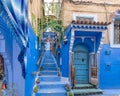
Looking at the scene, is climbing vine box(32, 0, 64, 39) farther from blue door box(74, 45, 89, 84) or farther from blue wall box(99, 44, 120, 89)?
blue wall box(99, 44, 120, 89)

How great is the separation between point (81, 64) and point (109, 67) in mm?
1627

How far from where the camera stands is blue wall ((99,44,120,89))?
1309cm

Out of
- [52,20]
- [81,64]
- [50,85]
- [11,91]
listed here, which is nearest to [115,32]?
[81,64]

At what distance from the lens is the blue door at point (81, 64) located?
42.9ft

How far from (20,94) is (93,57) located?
812 cm

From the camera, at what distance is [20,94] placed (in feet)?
16.9

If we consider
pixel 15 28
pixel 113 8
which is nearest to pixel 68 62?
pixel 113 8

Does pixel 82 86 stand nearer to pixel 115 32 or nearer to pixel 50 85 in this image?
pixel 50 85

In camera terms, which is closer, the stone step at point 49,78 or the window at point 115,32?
the stone step at point 49,78

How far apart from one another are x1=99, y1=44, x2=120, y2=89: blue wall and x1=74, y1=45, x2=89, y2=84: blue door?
2.63 ft

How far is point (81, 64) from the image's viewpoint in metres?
13.2

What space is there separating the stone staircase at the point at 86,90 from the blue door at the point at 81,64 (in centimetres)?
74

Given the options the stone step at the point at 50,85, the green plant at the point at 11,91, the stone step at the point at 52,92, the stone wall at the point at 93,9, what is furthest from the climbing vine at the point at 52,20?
the green plant at the point at 11,91

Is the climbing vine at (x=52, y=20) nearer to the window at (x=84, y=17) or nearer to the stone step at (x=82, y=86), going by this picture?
the window at (x=84, y=17)
